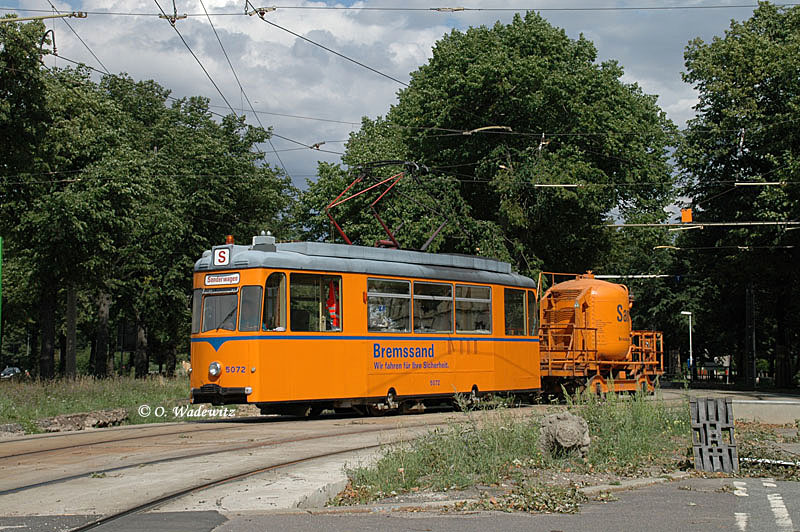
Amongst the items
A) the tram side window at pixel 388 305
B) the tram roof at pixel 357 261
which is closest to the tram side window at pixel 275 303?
the tram roof at pixel 357 261

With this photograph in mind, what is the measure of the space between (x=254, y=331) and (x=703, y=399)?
28.7 ft

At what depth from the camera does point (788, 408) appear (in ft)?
57.6

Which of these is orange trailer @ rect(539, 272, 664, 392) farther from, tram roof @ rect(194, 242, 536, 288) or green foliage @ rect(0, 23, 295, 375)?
green foliage @ rect(0, 23, 295, 375)

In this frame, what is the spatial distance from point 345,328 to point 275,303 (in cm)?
177

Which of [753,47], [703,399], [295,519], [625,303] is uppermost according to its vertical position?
[753,47]

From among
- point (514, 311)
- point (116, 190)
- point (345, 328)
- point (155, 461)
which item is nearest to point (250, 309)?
point (345, 328)

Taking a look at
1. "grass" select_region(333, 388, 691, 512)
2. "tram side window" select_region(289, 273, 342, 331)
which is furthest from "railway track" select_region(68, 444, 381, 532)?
"tram side window" select_region(289, 273, 342, 331)

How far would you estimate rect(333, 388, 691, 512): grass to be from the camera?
9281 millimetres

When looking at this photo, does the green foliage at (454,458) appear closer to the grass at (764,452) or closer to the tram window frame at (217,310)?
the grass at (764,452)

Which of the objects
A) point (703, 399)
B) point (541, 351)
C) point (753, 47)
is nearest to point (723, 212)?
point (753, 47)

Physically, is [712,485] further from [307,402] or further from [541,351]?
[541,351]

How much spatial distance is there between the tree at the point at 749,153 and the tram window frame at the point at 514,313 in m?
16.7

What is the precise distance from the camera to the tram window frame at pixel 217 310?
1752 cm

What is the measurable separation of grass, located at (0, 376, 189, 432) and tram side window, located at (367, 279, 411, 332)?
4782 millimetres
